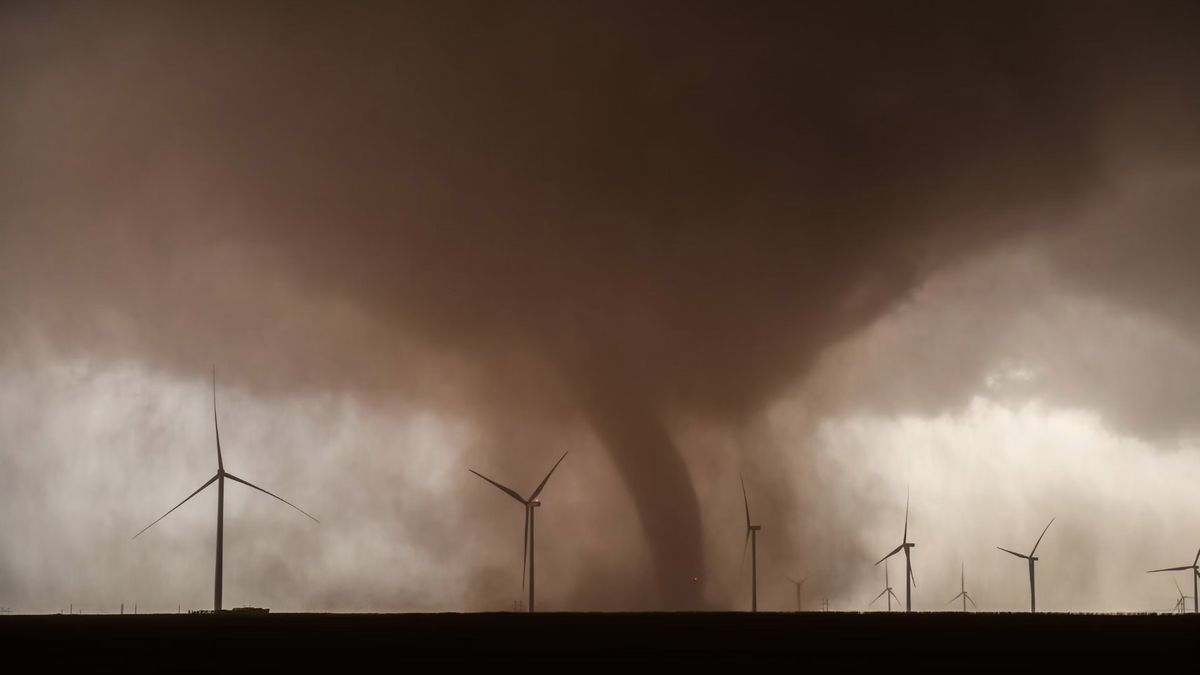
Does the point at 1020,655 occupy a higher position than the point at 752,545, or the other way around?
the point at 752,545

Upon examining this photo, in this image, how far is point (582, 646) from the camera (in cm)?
5419

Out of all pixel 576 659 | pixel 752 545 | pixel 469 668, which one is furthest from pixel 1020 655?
pixel 752 545

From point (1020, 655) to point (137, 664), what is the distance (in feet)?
112

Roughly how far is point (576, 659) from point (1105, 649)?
79.0 ft

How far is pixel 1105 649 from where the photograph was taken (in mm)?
52906

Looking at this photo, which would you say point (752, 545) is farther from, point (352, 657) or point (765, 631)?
point (352, 657)

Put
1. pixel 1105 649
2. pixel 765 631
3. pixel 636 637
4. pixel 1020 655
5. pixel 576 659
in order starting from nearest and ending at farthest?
1. pixel 576 659
2. pixel 1020 655
3. pixel 1105 649
4. pixel 636 637
5. pixel 765 631

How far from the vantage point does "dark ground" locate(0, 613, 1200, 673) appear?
4531 centimetres

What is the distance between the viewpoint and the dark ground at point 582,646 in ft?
149

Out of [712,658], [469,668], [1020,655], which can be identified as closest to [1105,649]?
[1020,655]

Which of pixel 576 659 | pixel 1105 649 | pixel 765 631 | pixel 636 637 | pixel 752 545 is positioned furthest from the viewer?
pixel 752 545

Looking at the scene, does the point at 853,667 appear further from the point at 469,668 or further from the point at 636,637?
the point at 636,637

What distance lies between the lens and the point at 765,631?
234 feet

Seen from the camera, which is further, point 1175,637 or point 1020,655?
point 1175,637
